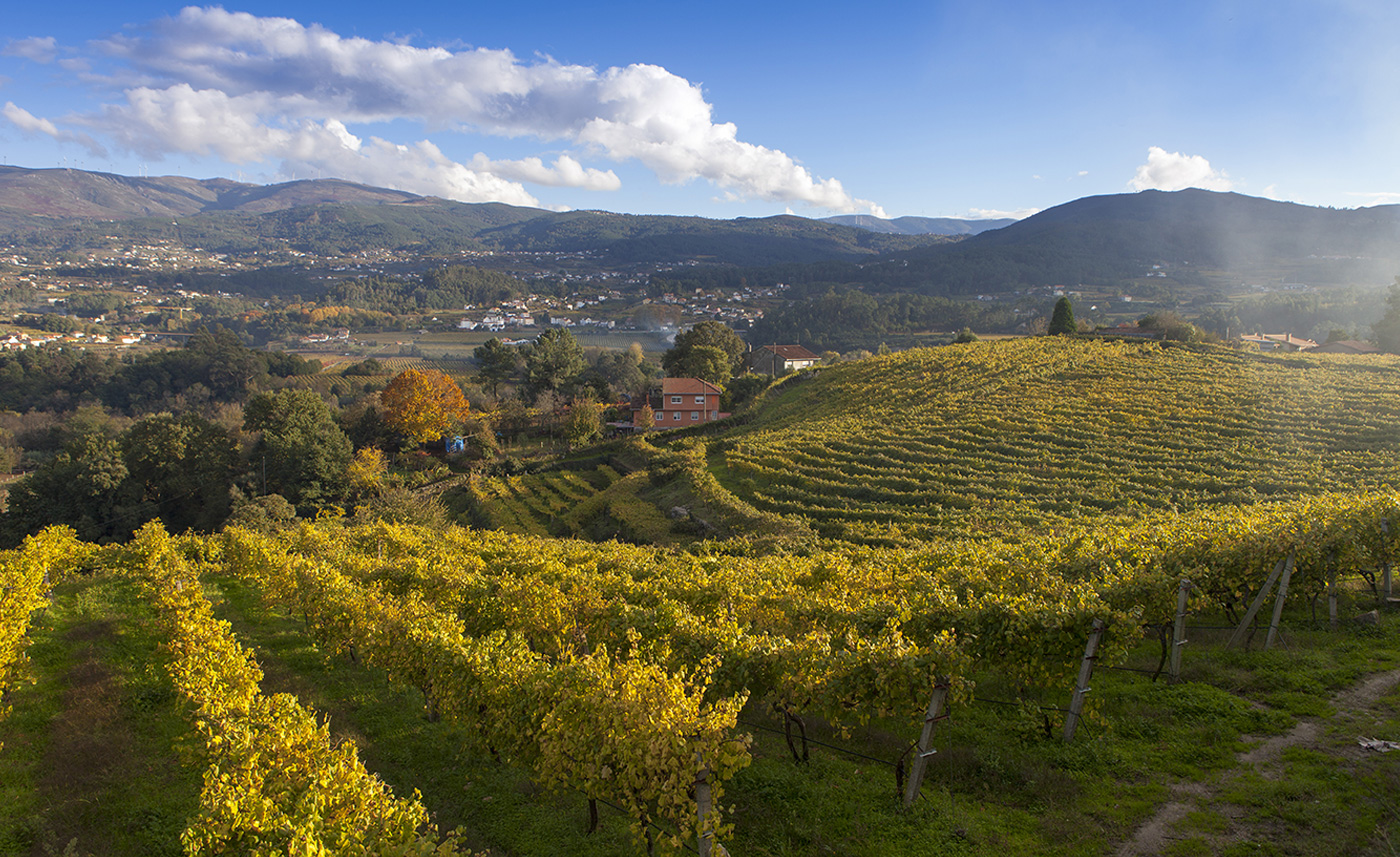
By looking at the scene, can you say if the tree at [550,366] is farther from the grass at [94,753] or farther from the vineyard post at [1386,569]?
the vineyard post at [1386,569]

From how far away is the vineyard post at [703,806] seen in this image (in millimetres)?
6387

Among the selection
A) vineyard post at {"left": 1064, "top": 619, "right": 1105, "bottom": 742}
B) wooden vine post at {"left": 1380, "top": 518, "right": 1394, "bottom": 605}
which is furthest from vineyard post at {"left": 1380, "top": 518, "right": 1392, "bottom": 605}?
vineyard post at {"left": 1064, "top": 619, "right": 1105, "bottom": 742}

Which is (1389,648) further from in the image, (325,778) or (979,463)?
(979,463)

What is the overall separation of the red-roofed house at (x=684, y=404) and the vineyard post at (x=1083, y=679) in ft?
168

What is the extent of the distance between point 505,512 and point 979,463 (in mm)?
26284

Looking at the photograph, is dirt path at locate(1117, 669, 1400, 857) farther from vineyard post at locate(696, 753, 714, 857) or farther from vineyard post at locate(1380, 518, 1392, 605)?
vineyard post at locate(696, 753, 714, 857)

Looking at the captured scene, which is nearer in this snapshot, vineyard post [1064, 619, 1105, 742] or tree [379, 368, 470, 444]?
vineyard post [1064, 619, 1105, 742]

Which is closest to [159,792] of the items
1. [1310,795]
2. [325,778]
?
[325,778]

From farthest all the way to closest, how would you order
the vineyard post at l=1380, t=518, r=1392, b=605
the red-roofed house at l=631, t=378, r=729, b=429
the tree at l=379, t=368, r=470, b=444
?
the red-roofed house at l=631, t=378, r=729, b=429
the tree at l=379, t=368, r=470, b=444
the vineyard post at l=1380, t=518, r=1392, b=605

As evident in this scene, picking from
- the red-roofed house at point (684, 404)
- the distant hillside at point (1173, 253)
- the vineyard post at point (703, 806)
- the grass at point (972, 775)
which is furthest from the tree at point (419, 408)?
the distant hillside at point (1173, 253)

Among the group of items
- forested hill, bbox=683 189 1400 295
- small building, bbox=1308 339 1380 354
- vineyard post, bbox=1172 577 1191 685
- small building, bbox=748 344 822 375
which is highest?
forested hill, bbox=683 189 1400 295

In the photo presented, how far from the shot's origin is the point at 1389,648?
10547 millimetres

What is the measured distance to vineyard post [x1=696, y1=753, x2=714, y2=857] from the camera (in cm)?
639

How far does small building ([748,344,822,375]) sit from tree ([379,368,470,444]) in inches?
1573
